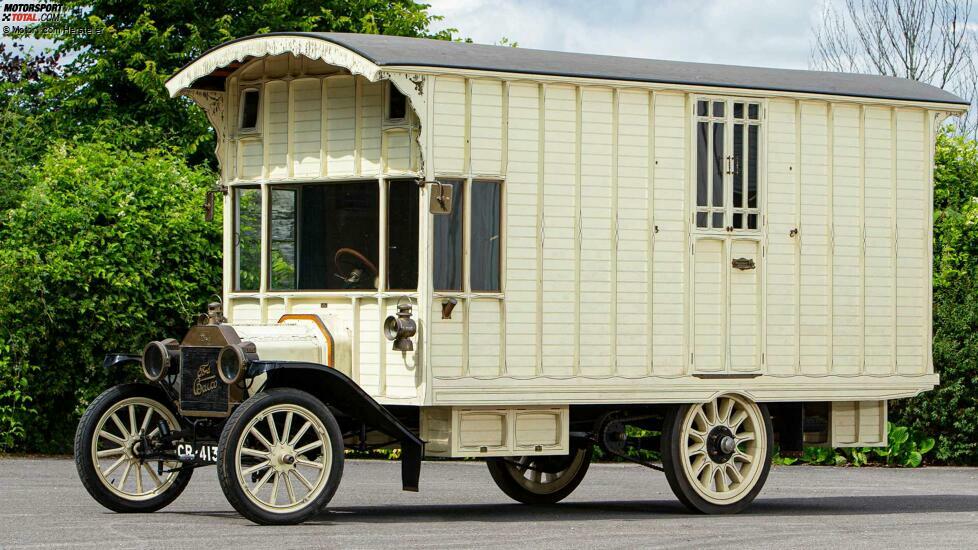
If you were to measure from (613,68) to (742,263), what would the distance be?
184 cm

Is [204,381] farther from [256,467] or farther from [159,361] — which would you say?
[256,467]

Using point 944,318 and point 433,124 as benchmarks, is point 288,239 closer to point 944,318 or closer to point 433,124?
point 433,124

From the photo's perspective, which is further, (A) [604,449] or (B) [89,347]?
(B) [89,347]

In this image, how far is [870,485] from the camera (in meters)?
17.9

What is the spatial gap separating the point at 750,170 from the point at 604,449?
8.12 feet

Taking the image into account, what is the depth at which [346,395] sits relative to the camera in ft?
41.0

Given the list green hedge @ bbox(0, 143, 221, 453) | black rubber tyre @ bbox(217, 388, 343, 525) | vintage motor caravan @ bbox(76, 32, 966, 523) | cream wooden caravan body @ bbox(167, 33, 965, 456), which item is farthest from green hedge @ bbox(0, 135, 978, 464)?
black rubber tyre @ bbox(217, 388, 343, 525)

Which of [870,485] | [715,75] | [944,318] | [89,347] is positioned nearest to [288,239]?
[715,75]

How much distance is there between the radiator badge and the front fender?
1.24 feet

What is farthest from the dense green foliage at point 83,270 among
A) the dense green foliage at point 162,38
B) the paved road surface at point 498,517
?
the dense green foliage at point 162,38

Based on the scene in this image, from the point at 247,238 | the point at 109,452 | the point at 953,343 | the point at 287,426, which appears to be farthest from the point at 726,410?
the point at 953,343

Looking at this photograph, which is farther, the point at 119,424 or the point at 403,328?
the point at 119,424

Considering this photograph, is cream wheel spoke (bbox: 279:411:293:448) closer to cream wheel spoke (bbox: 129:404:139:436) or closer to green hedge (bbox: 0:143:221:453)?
cream wheel spoke (bbox: 129:404:139:436)

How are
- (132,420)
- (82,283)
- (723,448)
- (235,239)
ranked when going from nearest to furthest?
(132,420), (723,448), (235,239), (82,283)
